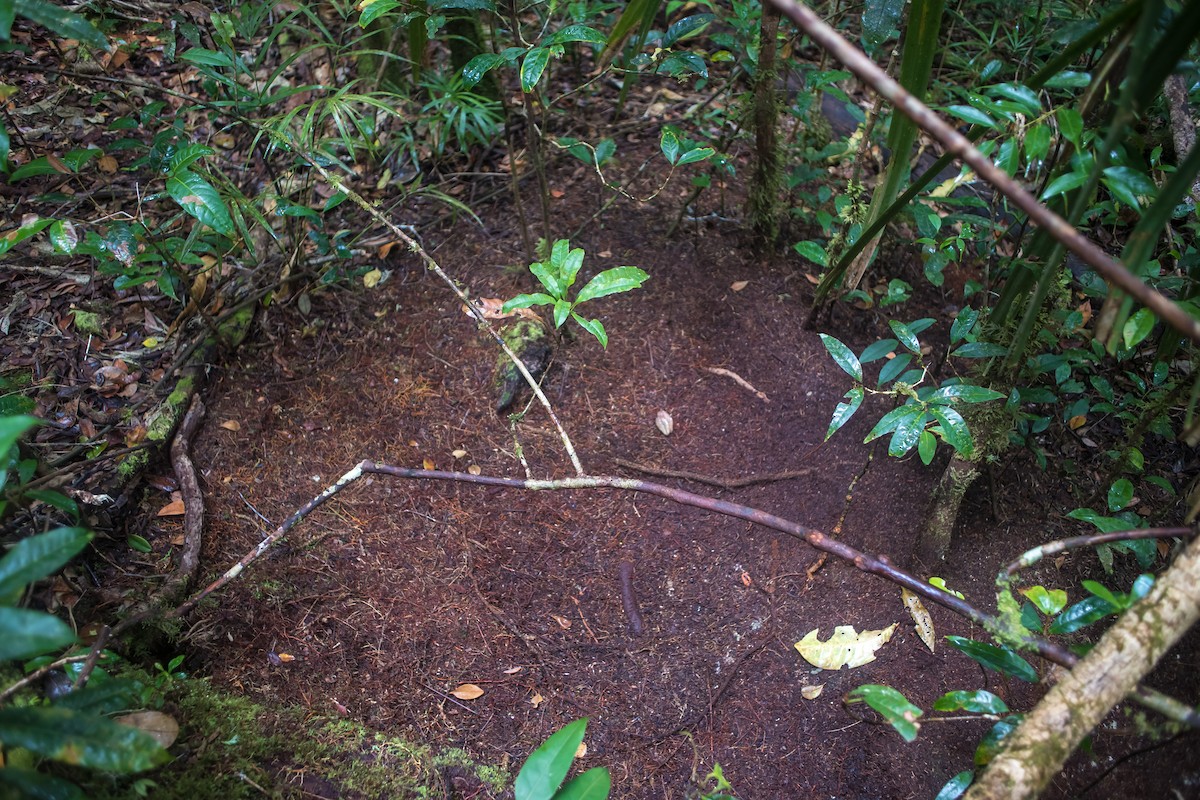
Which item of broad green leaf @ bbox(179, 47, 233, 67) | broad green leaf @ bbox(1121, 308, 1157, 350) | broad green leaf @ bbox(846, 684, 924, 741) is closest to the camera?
broad green leaf @ bbox(846, 684, 924, 741)

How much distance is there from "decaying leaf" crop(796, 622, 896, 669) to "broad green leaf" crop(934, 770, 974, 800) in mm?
426

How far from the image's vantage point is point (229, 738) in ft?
4.60

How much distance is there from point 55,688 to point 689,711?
1304mm

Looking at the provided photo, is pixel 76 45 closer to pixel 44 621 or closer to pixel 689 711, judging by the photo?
pixel 44 621

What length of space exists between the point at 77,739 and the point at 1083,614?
1.58 m

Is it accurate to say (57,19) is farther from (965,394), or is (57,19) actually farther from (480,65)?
(965,394)

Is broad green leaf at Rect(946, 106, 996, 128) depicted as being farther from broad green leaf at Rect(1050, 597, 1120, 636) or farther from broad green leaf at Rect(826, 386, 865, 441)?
broad green leaf at Rect(1050, 597, 1120, 636)

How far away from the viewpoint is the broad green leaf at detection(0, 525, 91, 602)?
2.92 ft

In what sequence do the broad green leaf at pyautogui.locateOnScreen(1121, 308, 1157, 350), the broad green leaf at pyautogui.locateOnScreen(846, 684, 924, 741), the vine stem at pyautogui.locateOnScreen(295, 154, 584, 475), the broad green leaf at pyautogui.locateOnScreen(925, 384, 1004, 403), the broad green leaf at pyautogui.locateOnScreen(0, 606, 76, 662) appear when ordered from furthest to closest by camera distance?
the vine stem at pyautogui.locateOnScreen(295, 154, 584, 475), the broad green leaf at pyautogui.locateOnScreen(925, 384, 1004, 403), the broad green leaf at pyautogui.locateOnScreen(1121, 308, 1157, 350), the broad green leaf at pyautogui.locateOnScreen(846, 684, 924, 741), the broad green leaf at pyautogui.locateOnScreen(0, 606, 76, 662)

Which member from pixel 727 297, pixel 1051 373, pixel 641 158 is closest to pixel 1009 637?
pixel 1051 373

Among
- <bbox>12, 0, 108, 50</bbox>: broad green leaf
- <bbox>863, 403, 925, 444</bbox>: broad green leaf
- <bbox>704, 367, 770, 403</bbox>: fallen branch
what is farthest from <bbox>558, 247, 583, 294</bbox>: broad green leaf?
<bbox>12, 0, 108, 50</bbox>: broad green leaf

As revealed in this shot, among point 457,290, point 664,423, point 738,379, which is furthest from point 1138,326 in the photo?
point 457,290

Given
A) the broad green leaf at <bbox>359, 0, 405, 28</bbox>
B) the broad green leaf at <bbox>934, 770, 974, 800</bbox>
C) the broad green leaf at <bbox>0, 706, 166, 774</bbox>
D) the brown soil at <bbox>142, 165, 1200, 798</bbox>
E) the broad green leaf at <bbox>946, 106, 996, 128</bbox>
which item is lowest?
the brown soil at <bbox>142, 165, 1200, 798</bbox>

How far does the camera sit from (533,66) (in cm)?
174
